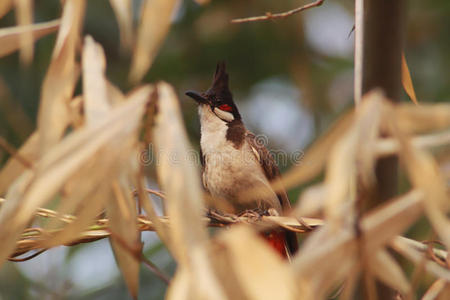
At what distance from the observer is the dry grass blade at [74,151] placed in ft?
3.20

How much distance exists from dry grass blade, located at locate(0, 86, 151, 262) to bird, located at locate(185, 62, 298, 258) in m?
1.67

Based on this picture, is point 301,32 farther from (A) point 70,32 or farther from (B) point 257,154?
(A) point 70,32

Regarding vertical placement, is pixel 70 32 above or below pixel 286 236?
above

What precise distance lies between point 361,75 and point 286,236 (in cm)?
164

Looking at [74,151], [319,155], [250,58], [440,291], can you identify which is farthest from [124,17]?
[250,58]

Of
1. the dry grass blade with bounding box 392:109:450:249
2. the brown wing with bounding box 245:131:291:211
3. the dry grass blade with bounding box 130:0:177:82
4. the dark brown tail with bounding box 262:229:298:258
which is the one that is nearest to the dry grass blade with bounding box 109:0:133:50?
the dry grass blade with bounding box 130:0:177:82

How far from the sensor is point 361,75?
117cm

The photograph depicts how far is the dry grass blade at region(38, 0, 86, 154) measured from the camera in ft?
3.64

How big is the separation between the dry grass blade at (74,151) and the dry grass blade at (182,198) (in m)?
0.05

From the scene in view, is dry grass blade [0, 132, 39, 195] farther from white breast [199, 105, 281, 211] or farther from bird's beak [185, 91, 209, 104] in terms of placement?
bird's beak [185, 91, 209, 104]

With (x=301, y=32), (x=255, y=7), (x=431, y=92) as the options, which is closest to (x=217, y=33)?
(x=255, y=7)

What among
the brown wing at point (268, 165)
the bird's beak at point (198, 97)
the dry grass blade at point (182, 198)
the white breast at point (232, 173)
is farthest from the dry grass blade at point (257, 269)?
the bird's beak at point (198, 97)

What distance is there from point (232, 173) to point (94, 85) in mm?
1695

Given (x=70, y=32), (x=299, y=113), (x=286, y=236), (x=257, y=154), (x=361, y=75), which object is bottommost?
(x=299, y=113)
